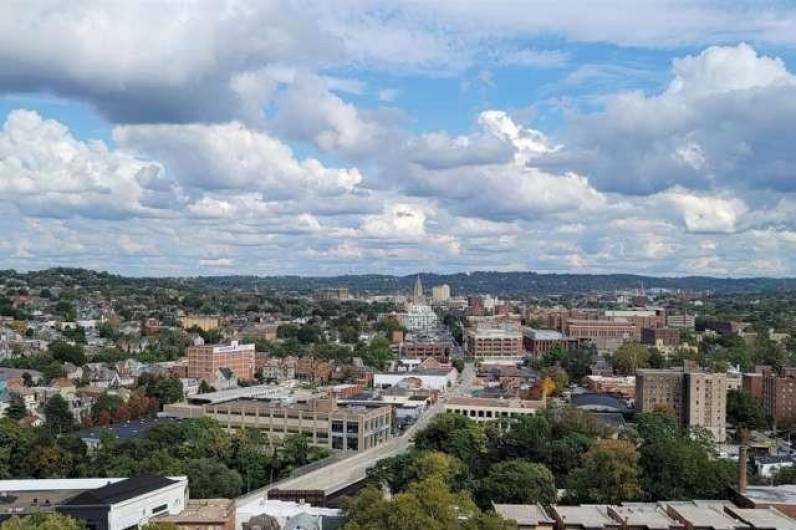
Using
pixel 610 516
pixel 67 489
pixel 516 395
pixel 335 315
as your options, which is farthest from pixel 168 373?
pixel 335 315

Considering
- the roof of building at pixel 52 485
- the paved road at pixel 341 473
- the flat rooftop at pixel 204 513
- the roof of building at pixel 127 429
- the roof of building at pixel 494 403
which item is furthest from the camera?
the roof of building at pixel 494 403

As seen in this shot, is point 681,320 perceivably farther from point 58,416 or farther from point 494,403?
point 58,416

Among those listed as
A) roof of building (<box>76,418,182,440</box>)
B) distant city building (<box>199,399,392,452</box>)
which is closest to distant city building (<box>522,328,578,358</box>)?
distant city building (<box>199,399,392,452</box>)

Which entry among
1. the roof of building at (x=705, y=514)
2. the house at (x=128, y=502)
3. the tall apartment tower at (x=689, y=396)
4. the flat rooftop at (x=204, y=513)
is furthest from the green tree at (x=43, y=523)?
the tall apartment tower at (x=689, y=396)

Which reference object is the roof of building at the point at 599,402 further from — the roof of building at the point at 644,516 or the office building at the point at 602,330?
the office building at the point at 602,330

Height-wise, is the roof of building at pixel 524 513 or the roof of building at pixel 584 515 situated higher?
the roof of building at pixel 524 513

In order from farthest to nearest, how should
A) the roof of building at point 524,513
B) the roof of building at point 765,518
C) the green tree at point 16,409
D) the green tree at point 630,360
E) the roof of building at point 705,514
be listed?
the green tree at point 630,360 → the green tree at point 16,409 → the roof of building at point 524,513 → the roof of building at point 705,514 → the roof of building at point 765,518
